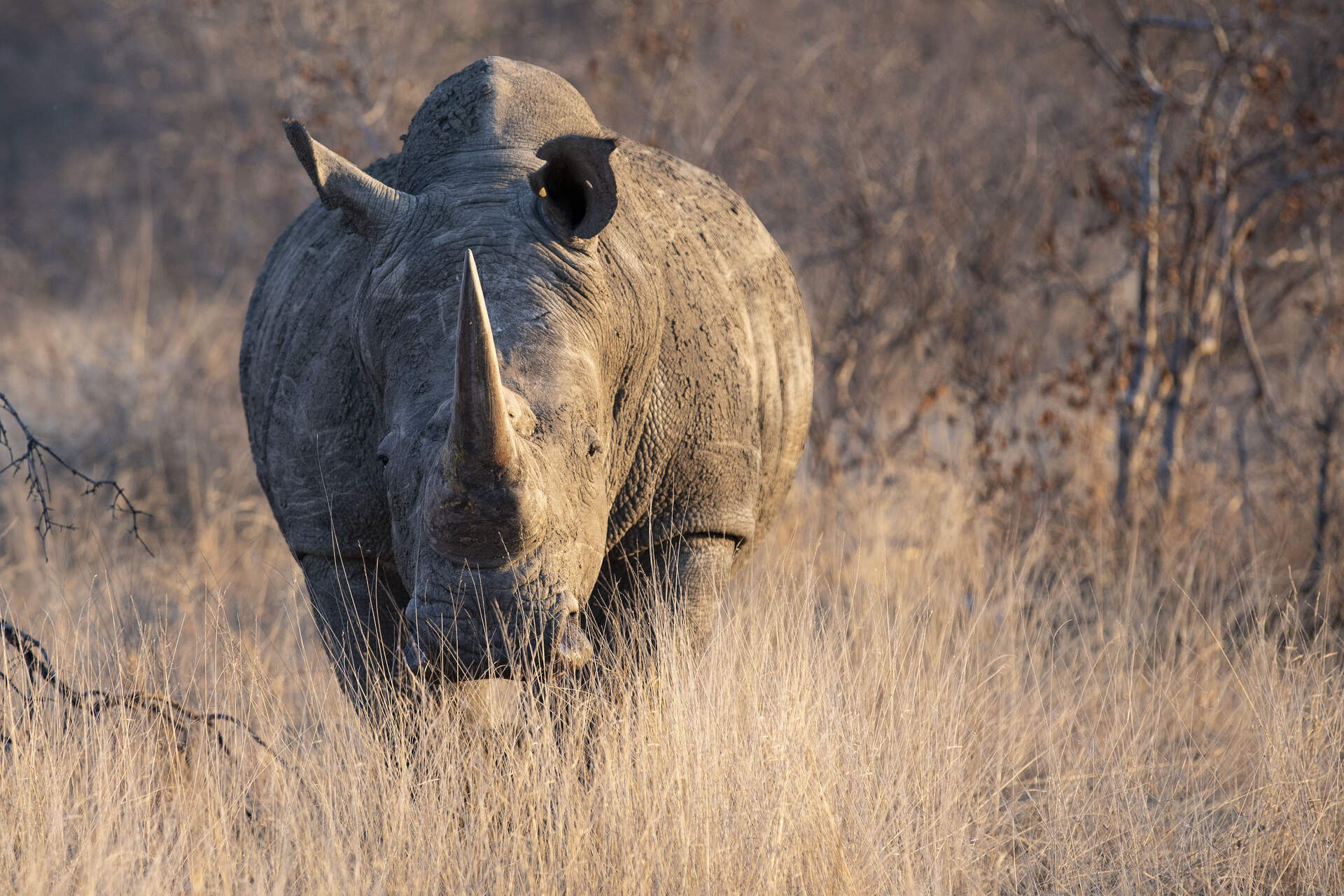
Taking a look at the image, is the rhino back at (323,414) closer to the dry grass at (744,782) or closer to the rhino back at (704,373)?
the dry grass at (744,782)

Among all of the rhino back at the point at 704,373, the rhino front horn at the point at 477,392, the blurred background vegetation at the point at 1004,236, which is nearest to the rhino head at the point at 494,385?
the rhino front horn at the point at 477,392

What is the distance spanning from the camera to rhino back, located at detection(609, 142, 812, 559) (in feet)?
11.0

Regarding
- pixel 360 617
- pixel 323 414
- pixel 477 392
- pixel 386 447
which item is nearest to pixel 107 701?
pixel 360 617

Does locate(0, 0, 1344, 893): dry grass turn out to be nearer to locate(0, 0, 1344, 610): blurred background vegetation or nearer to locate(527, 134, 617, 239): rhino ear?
locate(0, 0, 1344, 610): blurred background vegetation

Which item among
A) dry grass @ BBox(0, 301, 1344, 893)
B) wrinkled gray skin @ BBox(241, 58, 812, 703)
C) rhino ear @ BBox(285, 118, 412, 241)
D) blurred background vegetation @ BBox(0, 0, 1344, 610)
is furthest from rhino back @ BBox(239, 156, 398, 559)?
blurred background vegetation @ BBox(0, 0, 1344, 610)

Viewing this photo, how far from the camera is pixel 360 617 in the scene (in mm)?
3363

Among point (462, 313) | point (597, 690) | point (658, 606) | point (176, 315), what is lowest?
point (597, 690)

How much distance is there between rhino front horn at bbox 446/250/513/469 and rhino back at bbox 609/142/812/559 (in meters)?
1.00

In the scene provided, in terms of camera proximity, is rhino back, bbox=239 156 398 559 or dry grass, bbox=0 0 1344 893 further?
rhino back, bbox=239 156 398 559

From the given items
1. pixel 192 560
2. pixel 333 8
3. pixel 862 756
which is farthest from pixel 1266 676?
pixel 333 8

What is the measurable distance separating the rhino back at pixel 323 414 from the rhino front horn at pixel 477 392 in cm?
82

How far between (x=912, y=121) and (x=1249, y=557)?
3.89 metres

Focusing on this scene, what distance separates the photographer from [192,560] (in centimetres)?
646

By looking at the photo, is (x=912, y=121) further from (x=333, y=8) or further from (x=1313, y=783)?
(x=1313, y=783)
